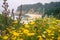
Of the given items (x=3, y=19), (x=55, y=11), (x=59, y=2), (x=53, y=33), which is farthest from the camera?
(x=59, y=2)

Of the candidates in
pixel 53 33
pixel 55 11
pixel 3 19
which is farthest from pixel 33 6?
pixel 53 33

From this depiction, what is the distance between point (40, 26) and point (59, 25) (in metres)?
0.39

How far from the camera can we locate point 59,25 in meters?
4.31

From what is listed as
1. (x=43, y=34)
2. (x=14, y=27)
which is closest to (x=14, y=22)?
(x=14, y=27)

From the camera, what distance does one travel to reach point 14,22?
4.75 metres

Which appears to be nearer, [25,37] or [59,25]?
[25,37]

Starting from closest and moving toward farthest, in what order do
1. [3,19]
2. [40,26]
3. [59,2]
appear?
[40,26]
[3,19]
[59,2]

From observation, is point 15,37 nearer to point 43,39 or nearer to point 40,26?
point 43,39

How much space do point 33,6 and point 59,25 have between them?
482 cm

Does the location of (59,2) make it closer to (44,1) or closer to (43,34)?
(44,1)

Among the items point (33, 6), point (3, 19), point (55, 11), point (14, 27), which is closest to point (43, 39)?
point (14, 27)

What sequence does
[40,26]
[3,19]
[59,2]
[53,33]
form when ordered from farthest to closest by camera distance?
[59,2] → [3,19] → [40,26] → [53,33]

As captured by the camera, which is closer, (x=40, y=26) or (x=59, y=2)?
(x=40, y=26)

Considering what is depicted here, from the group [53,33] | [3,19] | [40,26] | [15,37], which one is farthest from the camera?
[3,19]
